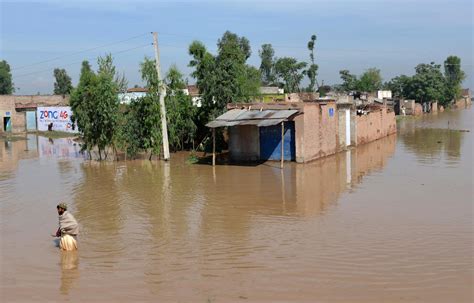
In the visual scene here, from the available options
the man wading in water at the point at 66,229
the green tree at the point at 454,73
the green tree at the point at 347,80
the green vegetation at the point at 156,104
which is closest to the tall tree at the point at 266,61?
the green tree at the point at 347,80

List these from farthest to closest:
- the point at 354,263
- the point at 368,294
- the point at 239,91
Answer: the point at 239,91
the point at 354,263
the point at 368,294

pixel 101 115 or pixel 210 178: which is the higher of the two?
pixel 101 115

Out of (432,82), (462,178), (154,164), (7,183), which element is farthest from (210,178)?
(432,82)

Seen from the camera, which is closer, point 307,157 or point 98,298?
point 98,298

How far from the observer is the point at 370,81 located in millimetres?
80750

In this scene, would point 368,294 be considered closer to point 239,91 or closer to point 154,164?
point 154,164

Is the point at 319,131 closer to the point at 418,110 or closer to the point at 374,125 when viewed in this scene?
the point at 374,125

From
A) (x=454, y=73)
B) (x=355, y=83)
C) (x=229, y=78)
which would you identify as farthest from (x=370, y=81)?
(x=229, y=78)

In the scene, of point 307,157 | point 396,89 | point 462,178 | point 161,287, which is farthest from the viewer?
point 396,89

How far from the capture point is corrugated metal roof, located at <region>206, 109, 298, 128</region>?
19500 mm

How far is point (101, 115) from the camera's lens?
2214 cm

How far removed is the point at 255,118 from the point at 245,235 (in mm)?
10321

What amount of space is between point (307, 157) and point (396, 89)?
2513 inches

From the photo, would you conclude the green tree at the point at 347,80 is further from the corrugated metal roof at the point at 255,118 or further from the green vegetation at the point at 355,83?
the corrugated metal roof at the point at 255,118
